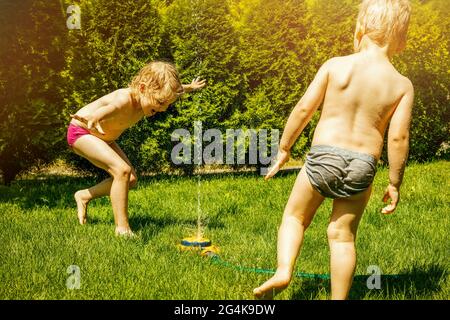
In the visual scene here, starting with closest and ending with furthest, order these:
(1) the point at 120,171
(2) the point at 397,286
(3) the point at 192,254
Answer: (2) the point at 397,286 → (3) the point at 192,254 → (1) the point at 120,171

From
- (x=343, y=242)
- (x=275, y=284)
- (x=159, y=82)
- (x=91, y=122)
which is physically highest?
(x=159, y=82)

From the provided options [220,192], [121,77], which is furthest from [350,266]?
[121,77]

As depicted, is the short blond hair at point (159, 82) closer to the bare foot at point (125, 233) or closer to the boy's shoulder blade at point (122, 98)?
the boy's shoulder blade at point (122, 98)

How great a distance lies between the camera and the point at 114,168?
14.0 feet

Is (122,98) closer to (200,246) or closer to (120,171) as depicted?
(120,171)

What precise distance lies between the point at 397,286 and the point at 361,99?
49.9 inches

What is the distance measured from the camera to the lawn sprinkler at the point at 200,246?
144 inches

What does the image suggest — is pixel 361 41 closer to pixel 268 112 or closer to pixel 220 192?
pixel 220 192

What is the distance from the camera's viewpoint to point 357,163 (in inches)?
96.2

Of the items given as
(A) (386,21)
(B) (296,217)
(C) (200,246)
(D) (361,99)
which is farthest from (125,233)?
(A) (386,21)

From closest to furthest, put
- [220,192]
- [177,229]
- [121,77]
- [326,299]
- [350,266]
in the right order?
[350,266]
[326,299]
[177,229]
[220,192]
[121,77]

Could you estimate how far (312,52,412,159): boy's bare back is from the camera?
2.46 meters

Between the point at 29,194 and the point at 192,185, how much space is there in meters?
2.04

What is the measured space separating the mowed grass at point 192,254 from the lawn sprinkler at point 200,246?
8cm
